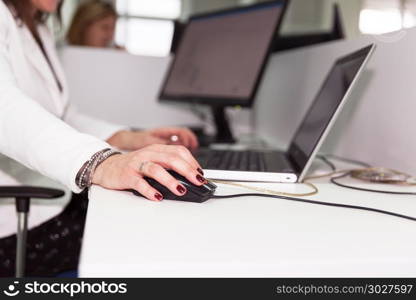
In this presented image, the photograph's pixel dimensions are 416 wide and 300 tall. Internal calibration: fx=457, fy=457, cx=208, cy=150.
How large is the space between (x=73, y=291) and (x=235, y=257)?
0.49 feet

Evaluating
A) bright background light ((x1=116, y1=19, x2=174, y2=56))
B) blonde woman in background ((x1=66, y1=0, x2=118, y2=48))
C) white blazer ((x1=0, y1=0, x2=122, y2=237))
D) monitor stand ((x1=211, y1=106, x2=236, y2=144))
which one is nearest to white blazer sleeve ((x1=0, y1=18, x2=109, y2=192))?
white blazer ((x1=0, y1=0, x2=122, y2=237))

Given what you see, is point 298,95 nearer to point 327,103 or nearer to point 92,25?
point 327,103

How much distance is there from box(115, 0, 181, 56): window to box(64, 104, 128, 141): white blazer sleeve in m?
4.85

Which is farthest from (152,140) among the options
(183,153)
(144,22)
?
(144,22)

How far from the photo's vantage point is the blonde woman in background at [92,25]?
296cm

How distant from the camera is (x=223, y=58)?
4.84ft

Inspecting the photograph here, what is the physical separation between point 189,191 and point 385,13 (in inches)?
172

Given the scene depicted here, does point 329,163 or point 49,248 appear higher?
point 329,163

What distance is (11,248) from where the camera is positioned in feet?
3.21

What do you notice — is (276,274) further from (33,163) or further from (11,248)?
(11,248)

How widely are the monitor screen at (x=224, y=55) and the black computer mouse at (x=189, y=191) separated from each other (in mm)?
824

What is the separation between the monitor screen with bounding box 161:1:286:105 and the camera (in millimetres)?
1359

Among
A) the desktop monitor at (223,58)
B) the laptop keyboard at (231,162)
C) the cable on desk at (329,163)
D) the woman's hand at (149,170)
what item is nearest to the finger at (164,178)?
the woman's hand at (149,170)

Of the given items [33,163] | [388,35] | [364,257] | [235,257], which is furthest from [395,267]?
[388,35]
